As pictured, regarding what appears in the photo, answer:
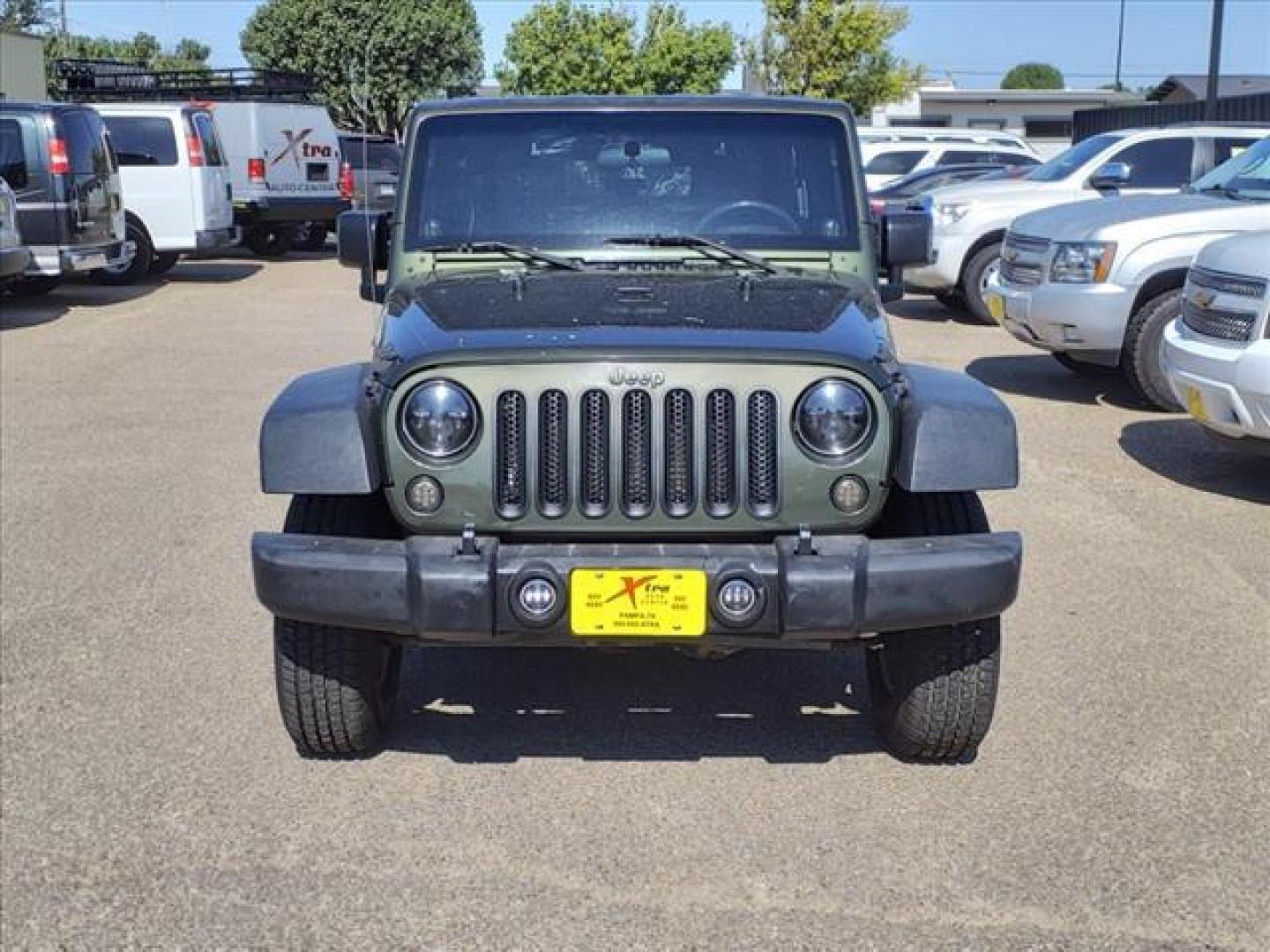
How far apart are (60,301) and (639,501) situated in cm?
1475

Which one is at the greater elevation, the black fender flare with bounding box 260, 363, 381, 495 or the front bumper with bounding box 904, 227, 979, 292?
the black fender flare with bounding box 260, 363, 381, 495

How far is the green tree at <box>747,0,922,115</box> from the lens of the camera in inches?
1613

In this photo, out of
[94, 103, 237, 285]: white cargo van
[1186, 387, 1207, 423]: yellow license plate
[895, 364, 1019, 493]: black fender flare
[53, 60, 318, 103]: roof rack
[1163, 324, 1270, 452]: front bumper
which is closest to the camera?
[895, 364, 1019, 493]: black fender flare

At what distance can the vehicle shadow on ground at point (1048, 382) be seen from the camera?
1078 centimetres

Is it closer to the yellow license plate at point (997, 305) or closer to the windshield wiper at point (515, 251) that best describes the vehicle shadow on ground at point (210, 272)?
the yellow license plate at point (997, 305)

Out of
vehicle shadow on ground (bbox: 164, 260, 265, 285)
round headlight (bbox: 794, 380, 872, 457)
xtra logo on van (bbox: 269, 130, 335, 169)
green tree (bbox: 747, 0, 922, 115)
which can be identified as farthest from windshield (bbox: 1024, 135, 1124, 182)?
green tree (bbox: 747, 0, 922, 115)

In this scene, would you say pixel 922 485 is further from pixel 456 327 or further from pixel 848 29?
pixel 848 29

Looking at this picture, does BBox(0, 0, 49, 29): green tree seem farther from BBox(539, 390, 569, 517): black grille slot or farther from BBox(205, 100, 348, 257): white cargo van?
BBox(539, 390, 569, 517): black grille slot

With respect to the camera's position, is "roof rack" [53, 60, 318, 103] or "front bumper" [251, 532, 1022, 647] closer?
"front bumper" [251, 532, 1022, 647]

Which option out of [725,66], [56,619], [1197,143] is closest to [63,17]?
[725,66]

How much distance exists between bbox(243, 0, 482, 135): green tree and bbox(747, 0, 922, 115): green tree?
9386 mm

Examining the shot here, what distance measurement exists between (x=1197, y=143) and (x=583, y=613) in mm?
11729

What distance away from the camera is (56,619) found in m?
5.89

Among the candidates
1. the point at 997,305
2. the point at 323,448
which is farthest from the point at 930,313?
the point at 323,448
